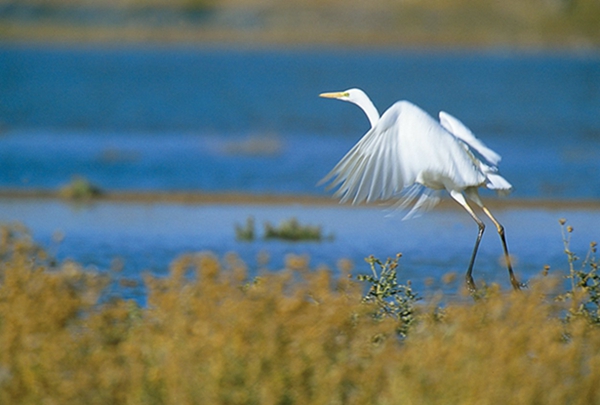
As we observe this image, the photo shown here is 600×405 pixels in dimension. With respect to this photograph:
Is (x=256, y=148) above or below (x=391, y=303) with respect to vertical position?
above

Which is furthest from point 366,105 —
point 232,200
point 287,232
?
point 232,200

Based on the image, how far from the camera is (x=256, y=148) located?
77.5 ft

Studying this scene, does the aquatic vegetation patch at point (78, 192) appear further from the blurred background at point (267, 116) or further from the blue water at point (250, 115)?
the blue water at point (250, 115)

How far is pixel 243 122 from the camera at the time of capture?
103ft

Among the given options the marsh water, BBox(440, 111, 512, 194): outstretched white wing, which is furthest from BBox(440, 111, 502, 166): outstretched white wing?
the marsh water

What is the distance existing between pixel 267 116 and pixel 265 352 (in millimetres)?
28327

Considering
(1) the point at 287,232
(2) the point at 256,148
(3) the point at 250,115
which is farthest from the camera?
(3) the point at 250,115

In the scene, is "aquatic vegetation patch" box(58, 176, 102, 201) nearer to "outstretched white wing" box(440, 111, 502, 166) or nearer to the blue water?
the blue water

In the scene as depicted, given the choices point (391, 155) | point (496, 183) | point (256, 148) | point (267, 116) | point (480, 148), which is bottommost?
point (496, 183)

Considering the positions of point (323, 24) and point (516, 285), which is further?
point (323, 24)

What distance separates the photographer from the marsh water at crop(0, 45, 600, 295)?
42.6 ft

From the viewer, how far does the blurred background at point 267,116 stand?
13.7 m

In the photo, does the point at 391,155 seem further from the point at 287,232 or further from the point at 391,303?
the point at 287,232

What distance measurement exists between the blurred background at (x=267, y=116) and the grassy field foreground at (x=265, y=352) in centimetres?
68
